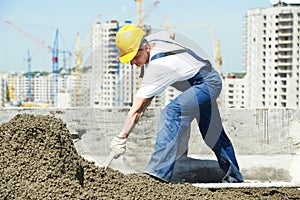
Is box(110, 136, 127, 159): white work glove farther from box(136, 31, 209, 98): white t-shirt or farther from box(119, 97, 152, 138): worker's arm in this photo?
box(136, 31, 209, 98): white t-shirt

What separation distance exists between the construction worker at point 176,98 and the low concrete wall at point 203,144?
0.37 meters

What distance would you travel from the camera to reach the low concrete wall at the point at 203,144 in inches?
178

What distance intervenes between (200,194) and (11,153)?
4.45 ft

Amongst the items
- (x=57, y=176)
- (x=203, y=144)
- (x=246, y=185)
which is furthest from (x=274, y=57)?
(x=57, y=176)

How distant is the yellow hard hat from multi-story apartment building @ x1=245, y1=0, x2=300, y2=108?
3302 centimetres

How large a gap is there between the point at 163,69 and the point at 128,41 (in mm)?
361

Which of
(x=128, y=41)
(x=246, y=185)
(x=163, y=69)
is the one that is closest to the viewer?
(x=163, y=69)

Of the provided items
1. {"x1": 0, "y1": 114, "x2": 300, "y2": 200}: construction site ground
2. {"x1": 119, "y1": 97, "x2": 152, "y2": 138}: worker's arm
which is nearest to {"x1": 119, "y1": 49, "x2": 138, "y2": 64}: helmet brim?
{"x1": 119, "y1": 97, "x2": 152, "y2": 138}: worker's arm

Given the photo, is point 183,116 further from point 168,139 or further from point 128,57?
point 128,57

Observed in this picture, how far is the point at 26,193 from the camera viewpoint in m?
3.01

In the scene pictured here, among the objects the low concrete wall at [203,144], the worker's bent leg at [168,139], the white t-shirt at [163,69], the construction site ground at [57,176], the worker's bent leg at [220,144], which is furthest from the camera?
the low concrete wall at [203,144]

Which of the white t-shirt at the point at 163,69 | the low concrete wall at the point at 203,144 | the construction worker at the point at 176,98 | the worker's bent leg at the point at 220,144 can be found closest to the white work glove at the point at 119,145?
the construction worker at the point at 176,98

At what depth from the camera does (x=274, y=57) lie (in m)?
38.6

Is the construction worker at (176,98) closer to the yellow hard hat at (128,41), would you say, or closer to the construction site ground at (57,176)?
the yellow hard hat at (128,41)
